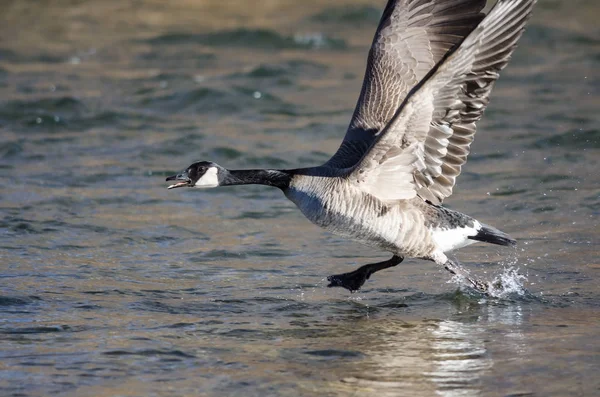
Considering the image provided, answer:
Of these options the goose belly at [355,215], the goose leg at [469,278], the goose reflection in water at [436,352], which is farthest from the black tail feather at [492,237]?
the goose belly at [355,215]

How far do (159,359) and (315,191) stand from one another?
1.89 m

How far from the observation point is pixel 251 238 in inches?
384

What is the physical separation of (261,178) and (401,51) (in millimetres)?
1808

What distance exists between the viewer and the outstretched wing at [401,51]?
327 inches

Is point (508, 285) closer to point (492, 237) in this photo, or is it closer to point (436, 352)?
point (492, 237)

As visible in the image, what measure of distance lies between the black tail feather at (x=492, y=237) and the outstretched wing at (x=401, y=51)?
3.88 feet

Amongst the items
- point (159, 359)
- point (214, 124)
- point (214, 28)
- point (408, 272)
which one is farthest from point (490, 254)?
point (214, 28)

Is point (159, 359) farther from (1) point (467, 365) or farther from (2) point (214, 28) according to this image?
(2) point (214, 28)

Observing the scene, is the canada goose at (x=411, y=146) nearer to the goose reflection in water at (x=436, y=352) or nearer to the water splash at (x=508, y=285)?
the water splash at (x=508, y=285)

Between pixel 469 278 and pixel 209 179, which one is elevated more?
pixel 209 179

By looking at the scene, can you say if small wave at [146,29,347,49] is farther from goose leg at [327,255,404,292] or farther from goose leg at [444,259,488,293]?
goose leg at [444,259,488,293]

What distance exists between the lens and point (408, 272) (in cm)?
865

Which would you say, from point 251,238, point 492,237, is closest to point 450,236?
point 492,237

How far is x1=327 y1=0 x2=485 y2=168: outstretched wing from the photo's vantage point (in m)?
8.30
